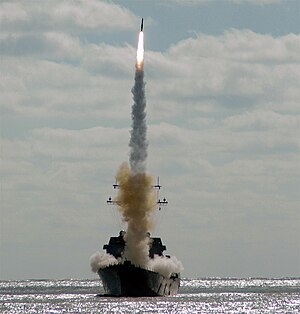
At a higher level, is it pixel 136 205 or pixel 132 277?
pixel 136 205

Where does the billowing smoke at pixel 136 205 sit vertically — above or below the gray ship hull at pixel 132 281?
above

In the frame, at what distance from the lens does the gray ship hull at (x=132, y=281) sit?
125312mm

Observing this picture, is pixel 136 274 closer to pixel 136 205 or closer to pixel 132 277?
pixel 132 277

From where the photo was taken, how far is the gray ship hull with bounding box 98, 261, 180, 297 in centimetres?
12531

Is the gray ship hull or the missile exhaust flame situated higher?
the missile exhaust flame

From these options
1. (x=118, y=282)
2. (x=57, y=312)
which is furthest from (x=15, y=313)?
(x=118, y=282)

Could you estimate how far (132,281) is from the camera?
12656 centimetres

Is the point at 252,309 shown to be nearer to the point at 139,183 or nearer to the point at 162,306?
the point at 162,306

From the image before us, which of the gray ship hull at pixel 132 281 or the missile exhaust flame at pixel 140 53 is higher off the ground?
the missile exhaust flame at pixel 140 53

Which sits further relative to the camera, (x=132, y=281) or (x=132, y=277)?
(x=132, y=281)

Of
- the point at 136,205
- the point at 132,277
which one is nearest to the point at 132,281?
the point at 132,277

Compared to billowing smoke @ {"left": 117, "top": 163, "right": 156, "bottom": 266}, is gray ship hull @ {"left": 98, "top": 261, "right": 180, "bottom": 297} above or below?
below

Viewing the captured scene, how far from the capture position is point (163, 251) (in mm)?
142375

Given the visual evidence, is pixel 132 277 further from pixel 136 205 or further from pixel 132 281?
pixel 136 205
